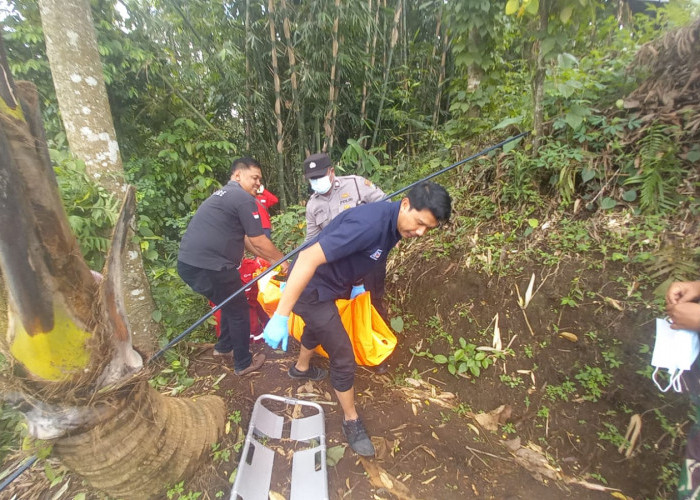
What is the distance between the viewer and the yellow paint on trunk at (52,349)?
A: 1305mm

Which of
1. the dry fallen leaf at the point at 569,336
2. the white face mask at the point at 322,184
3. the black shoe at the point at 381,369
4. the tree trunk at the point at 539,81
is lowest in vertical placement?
the black shoe at the point at 381,369

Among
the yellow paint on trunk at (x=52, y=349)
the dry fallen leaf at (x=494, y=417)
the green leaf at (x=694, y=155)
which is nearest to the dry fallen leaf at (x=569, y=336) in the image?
the dry fallen leaf at (x=494, y=417)

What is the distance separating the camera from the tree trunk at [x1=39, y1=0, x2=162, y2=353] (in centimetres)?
231

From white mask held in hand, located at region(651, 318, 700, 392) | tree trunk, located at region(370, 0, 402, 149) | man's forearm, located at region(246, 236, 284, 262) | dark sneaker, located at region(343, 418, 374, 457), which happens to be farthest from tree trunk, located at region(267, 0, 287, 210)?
white mask held in hand, located at region(651, 318, 700, 392)

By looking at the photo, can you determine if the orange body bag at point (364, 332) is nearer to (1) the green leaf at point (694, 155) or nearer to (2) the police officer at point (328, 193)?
(2) the police officer at point (328, 193)

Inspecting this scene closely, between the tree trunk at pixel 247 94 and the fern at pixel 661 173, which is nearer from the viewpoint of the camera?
the fern at pixel 661 173

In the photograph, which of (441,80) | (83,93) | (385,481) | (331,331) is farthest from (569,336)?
(441,80)

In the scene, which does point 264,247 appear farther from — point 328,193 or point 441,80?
point 441,80

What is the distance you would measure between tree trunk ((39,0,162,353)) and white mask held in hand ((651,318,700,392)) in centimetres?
295

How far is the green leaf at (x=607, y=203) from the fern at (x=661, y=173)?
0.57 feet

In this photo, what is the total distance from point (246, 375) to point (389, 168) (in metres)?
3.27

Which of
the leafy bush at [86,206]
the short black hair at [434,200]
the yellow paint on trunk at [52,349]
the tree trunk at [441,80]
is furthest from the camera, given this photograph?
the tree trunk at [441,80]

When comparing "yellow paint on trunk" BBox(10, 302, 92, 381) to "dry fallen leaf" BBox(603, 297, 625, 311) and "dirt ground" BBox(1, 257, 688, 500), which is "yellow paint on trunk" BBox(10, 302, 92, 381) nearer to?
"dirt ground" BBox(1, 257, 688, 500)

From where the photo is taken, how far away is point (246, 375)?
2.82 meters
